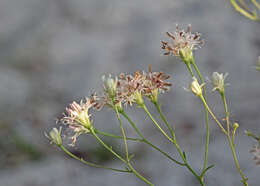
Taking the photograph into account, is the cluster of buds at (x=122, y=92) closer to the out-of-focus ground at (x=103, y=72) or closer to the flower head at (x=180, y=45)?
the flower head at (x=180, y=45)

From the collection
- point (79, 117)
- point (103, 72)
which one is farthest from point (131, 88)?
point (103, 72)

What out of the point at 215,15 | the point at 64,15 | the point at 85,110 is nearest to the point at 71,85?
the point at 64,15

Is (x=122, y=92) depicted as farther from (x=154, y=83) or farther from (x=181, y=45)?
(x=181, y=45)

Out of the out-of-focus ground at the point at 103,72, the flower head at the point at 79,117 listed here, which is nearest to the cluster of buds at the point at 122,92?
the flower head at the point at 79,117

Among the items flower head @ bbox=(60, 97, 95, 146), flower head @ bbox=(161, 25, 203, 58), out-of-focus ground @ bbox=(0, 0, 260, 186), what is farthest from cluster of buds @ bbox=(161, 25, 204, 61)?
out-of-focus ground @ bbox=(0, 0, 260, 186)

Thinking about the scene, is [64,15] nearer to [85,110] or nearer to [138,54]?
[138,54]

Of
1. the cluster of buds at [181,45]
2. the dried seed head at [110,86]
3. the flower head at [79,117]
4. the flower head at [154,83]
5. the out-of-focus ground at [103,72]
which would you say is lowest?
the flower head at [79,117]

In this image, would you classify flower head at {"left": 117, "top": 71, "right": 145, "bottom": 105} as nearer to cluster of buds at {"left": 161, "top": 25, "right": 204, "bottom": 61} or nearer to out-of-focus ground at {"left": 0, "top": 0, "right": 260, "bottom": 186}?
cluster of buds at {"left": 161, "top": 25, "right": 204, "bottom": 61}
